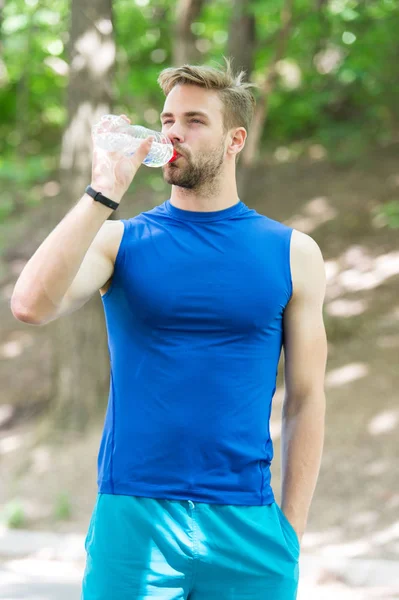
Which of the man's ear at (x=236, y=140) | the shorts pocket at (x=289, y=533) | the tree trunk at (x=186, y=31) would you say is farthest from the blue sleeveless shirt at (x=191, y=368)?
the tree trunk at (x=186, y=31)

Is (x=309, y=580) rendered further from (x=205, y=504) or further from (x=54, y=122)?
(x=54, y=122)

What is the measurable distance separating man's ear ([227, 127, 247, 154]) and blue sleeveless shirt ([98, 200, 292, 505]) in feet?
1.11

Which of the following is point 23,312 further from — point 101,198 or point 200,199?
point 200,199

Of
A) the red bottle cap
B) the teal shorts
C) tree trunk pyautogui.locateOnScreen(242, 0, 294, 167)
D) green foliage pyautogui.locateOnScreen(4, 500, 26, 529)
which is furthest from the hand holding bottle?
tree trunk pyautogui.locateOnScreen(242, 0, 294, 167)

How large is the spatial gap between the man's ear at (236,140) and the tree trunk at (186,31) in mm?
8200

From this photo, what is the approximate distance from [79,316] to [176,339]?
24.2ft

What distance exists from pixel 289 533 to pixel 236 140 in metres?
1.23

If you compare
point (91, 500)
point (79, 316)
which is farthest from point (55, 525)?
point (79, 316)

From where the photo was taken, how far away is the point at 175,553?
7.24 ft

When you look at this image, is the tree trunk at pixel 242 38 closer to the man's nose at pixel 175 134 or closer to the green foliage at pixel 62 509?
the green foliage at pixel 62 509

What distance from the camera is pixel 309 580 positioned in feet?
16.5

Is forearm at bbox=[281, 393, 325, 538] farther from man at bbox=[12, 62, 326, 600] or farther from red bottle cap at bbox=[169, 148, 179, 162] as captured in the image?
red bottle cap at bbox=[169, 148, 179, 162]

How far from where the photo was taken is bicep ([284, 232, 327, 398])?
7.97 ft

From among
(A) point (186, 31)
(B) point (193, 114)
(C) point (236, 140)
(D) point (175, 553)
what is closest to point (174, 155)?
(B) point (193, 114)
